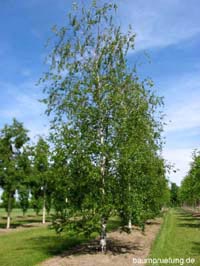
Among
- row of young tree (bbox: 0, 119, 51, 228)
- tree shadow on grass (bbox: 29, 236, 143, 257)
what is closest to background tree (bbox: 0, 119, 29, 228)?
row of young tree (bbox: 0, 119, 51, 228)

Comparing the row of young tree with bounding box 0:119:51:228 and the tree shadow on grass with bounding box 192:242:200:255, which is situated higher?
the row of young tree with bounding box 0:119:51:228

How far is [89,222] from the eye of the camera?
1380 cm

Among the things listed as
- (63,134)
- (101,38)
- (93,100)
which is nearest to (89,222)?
(63,134)

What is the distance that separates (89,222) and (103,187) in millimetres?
1484

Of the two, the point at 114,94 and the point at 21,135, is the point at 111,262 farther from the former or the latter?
the point at 21,135

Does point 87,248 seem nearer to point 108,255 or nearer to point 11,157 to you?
point 108,255

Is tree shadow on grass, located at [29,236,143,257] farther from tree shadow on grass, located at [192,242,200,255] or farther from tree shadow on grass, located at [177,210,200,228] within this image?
tree shadow on grass, located at [177,210,200,228]

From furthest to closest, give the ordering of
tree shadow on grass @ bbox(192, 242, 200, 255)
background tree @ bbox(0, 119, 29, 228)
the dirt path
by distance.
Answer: background tree @ bbox(0, 119, 29, 228) < tree shadow on grass @ bbox(192, 242, 200, 255) < the dirt path

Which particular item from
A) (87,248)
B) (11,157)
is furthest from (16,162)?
(87,248)

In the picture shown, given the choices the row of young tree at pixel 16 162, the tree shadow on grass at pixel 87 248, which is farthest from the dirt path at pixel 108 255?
the row of young tree at pixel 16 162

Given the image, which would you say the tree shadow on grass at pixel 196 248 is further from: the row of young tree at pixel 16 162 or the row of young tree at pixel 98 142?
the row of young tree at pixel 16 162

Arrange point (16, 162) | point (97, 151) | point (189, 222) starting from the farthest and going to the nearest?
point (189, 222), point (16, 162), point (97, 151)

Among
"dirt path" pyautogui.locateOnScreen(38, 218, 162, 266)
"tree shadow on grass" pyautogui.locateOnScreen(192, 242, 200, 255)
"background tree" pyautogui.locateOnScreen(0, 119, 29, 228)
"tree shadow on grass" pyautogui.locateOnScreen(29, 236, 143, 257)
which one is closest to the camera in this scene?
"dirt path" pyautogui.locateOnScreen(38, 218, 162, 266)

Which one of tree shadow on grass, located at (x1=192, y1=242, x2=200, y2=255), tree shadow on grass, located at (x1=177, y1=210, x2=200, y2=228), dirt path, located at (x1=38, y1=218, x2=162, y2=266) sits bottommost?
tree shadow on grass, located at (x1=177, y1=210, x2=200, y2=228)
